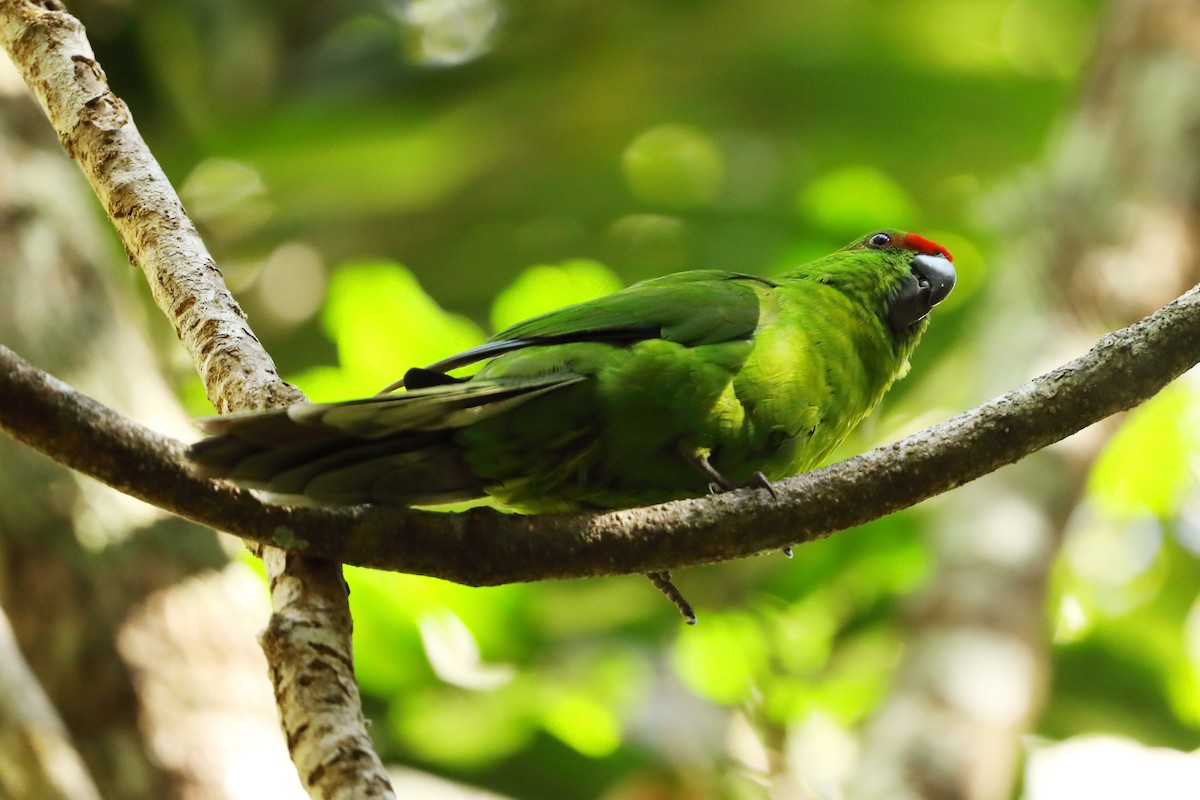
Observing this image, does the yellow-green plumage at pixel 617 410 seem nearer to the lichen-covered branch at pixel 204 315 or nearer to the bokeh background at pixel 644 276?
the lichen-covered branch at pixel 204 315

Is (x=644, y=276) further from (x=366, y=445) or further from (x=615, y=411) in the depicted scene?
(x=366, y=445)

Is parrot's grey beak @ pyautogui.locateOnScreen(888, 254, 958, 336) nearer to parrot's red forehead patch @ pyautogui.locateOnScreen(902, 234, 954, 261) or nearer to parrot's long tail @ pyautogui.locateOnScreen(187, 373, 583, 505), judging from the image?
parrot's red forehead patch @ pyautogui.locateOnScreen(902, 234, 954, 261)

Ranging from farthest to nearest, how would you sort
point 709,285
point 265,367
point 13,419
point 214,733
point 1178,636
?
point 1178,636 < point 214,733 < point 709,285 < point 265,367 < point 13,419

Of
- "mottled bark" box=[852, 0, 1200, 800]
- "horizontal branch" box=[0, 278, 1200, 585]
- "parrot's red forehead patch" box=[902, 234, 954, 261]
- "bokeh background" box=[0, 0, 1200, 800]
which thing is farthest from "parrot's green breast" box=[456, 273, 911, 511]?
"mottled bark" box=[852, 0, 1200, 800]

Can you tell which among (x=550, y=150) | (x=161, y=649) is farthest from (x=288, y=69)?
(x=161, y=649)

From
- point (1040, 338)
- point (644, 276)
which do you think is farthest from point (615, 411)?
point (644, 276)

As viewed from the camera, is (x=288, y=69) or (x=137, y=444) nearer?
(x=137, y=444)

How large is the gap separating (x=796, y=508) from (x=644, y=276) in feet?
14.1

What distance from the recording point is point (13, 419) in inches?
61.3

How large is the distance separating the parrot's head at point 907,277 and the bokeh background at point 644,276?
3.75 ft

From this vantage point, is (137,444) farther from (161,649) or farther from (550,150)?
(550,150)

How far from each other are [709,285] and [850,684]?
2426mm

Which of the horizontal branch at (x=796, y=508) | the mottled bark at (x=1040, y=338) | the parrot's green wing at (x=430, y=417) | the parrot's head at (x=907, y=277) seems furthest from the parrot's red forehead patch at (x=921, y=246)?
the horizontal branch at (x=796, y=508)

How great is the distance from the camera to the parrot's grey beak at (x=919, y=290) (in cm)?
335
